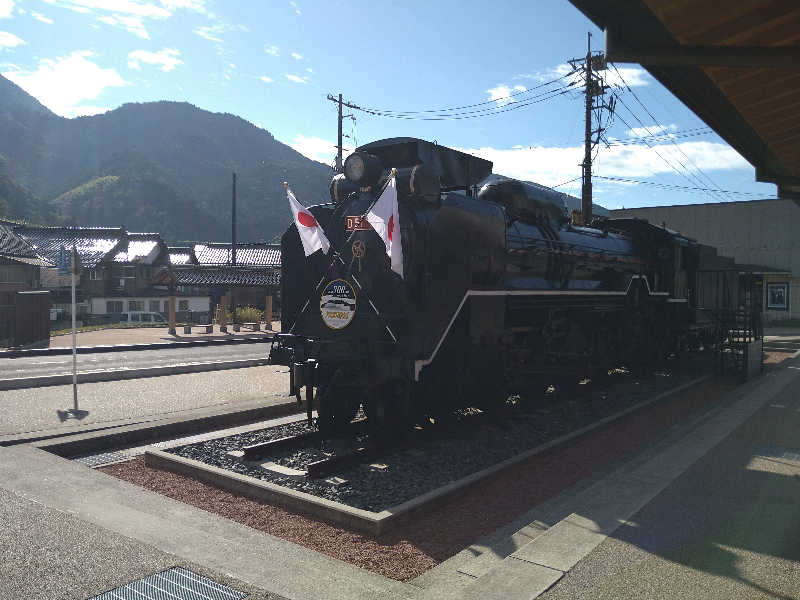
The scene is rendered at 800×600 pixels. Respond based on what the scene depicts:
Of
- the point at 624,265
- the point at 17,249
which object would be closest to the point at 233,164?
the point at 17,249

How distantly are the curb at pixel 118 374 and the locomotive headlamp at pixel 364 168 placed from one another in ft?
27.4

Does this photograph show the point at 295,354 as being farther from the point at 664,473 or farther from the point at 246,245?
the point at 246,245

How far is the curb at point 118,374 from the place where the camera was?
38.8 ft

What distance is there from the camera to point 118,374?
43.5ft

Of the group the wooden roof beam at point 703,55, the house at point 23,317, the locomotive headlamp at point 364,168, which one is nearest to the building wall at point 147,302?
the house at point 23,317

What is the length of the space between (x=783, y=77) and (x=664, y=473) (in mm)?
4004

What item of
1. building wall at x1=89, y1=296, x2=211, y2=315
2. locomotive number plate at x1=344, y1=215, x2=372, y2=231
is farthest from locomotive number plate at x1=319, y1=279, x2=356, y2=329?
building wall at x1=89, y1=296, x2=211, y2=315

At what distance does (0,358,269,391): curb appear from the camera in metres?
11.8

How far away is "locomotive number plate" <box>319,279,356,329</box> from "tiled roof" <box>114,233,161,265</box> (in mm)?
44634

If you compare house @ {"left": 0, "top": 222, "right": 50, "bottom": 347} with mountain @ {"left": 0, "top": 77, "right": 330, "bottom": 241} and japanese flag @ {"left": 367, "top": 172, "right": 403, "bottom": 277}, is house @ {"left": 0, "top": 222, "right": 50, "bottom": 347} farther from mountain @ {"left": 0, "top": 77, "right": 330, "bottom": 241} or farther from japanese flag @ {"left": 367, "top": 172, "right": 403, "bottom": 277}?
mountain @ {"left": 0, "top": 77, "right": 330, "bottom": 241}

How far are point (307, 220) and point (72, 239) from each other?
51.3 metres

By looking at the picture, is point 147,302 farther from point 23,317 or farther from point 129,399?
point 129,399

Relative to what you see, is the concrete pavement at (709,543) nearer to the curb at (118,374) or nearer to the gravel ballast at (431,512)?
the gravel ballast at (431,512)

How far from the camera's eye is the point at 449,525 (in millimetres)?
5141
